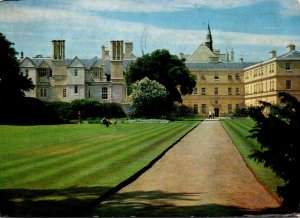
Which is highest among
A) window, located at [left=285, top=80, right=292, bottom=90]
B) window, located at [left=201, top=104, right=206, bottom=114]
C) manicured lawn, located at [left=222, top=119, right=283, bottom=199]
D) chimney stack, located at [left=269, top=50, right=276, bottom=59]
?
chimney stack, located at [left=269, top=50, right=276, bottom=59]

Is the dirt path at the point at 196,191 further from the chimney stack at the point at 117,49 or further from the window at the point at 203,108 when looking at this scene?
the chimney stack at the point at 117,49

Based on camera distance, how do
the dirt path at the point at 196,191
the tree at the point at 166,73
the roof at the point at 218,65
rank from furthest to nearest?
the tree at the point at 166,73 → the roof at the point at 218,65 → the dirt path at the point at 196,191

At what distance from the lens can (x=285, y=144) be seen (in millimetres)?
6352

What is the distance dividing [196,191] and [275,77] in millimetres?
2424

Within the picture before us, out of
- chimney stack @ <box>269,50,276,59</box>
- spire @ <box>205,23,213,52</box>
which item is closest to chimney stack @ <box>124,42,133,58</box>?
spire @ <box>205,23,213,52</box>

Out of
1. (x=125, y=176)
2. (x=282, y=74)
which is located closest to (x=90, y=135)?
→ (x=125, y=176)

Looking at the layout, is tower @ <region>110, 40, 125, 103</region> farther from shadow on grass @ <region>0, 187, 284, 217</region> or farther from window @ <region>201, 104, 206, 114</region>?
shadow on grass @ <region>0, 187, 284, 217</region>

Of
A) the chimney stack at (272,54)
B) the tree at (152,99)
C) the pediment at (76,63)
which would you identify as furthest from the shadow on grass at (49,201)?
the tree at (152,99)

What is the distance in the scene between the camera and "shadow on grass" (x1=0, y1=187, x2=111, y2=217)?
639 centimetres

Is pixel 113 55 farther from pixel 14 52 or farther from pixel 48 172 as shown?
pixel 48 172

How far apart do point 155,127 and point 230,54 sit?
5750 mm

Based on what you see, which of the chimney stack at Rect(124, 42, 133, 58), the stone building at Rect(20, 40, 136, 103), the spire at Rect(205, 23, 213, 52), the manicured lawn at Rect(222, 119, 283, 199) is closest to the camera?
the manicured lawn at Rect(222, 119, 283, 199)

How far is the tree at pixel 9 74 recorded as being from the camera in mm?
7293

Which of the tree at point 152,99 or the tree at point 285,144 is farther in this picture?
the tree at point 152,99
